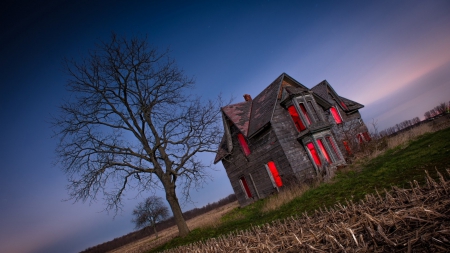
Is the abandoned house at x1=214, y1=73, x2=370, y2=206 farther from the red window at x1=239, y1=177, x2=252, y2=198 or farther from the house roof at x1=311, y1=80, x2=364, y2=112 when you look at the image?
the house roof at x1=311, y1=80, x2=364, y2=112

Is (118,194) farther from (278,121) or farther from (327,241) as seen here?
(327,241)

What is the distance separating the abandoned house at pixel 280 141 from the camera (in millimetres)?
16203

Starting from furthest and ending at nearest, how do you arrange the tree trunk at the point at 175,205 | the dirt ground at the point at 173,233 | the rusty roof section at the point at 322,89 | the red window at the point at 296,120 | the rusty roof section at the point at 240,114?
the rusty roof section at the point at 322,89
the rusty roof section at the point at 240,114
the red window at the point at 296,120
the dirt ground at the point at 173,233
the tree trunk at the point at 175,205

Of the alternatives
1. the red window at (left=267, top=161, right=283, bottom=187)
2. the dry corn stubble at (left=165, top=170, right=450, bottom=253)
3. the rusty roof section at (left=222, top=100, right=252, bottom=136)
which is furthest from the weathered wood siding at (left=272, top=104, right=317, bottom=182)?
the dry corn stubble at (left=165, top=170, right=450, bottom=253)

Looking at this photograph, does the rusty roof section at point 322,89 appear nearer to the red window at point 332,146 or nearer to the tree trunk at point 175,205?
the red window at point 332,146

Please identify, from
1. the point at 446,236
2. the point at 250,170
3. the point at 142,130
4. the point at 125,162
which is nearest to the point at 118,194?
the point at 125,162

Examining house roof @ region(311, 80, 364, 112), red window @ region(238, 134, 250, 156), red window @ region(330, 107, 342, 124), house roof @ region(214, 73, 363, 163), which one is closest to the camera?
house roof @ region(214, 73, 363, 163)

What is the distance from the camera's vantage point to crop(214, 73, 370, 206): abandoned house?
16203mm

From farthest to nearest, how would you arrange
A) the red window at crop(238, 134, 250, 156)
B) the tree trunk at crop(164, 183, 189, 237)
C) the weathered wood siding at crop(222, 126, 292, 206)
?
the red window at crop(238, 134, 250, 156) → the weathered wood siding at crop(222, 126, 292, 206) → the tree trunk at crop(164, 183, 189, 237)

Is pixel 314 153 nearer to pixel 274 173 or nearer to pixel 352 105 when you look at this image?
pixel 274 173

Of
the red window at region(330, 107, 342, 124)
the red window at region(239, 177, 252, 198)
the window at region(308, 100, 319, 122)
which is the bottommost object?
the red window at region(239, 177, 252, 198)

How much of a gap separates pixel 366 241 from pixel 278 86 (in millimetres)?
16729

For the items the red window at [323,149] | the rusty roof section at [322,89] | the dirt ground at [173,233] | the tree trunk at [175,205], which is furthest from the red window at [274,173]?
the rusty roof section at [322,89]

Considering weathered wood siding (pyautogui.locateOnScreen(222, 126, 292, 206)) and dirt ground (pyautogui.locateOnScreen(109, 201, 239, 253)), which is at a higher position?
weathered wood siding (pyautogui.locateOnScreen(222, 126, 292, 206))
